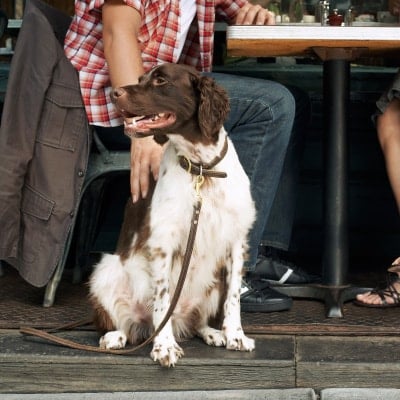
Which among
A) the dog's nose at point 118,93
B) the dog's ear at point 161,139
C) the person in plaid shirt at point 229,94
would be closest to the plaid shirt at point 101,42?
the person in plaid shirt at point 229,94

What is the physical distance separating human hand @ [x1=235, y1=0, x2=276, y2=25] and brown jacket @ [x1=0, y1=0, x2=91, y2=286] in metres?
0.77

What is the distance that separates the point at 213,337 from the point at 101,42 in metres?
1.34

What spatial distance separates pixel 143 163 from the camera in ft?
12.0

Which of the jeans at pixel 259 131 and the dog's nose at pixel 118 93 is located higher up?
the dog's nose at pixel 118 93

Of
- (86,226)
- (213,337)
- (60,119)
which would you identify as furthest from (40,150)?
(213,337)

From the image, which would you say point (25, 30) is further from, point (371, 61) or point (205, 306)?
point (371, 61)

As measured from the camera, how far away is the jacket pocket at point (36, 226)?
4012 millimetres

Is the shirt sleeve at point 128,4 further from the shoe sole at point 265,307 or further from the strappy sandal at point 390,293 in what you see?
the strappy sandal at point 390,293

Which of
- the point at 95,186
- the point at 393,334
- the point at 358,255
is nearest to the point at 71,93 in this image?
the point at 95,186

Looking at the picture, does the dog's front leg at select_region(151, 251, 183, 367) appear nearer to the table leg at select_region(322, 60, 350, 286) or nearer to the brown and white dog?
the brown and white dog

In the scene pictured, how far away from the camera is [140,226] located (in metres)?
3.61

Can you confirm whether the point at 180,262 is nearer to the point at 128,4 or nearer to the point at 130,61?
the point at 130,61

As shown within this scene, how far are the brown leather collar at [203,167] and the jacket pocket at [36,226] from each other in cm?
77

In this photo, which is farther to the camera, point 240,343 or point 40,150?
point 40,150
